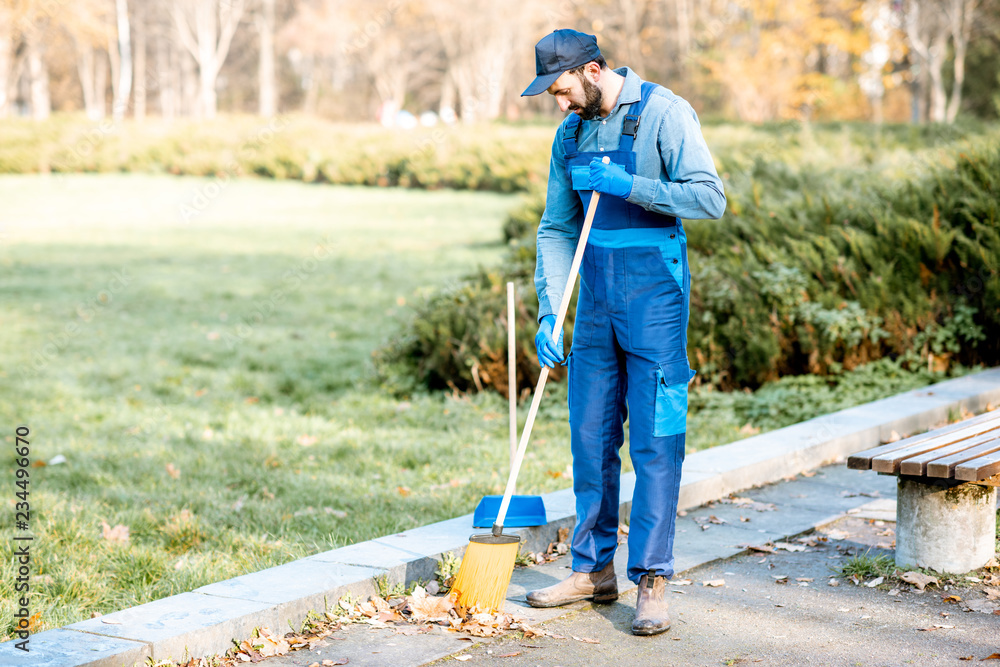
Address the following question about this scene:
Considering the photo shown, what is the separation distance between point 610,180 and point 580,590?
1.47 meters

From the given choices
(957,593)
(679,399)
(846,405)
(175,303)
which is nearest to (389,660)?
(679,399)

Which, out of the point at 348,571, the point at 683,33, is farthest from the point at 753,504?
the point at 683,33

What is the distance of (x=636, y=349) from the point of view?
3.49m

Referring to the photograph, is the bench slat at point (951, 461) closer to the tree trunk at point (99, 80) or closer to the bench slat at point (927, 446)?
the bench slat at point (927, 446)

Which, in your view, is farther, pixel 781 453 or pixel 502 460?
pixel 502 460

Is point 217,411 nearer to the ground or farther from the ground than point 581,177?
nearer to the ground

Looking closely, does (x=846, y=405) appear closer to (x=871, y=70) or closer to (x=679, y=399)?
(x=679, y=399)

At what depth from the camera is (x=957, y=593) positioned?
3762 millimetres

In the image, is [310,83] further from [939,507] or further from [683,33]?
[939,507]

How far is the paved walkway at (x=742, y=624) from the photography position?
328cm

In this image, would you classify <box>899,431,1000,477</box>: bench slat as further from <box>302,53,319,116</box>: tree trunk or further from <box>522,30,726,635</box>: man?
<box>302,53,319,116</box>: tree trunk

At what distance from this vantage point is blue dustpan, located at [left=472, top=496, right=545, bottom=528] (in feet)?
12.2

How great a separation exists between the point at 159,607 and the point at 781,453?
3.28 metres

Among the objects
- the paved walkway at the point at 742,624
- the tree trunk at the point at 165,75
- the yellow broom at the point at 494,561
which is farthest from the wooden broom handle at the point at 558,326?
the tree trunk at the point at 165,75
